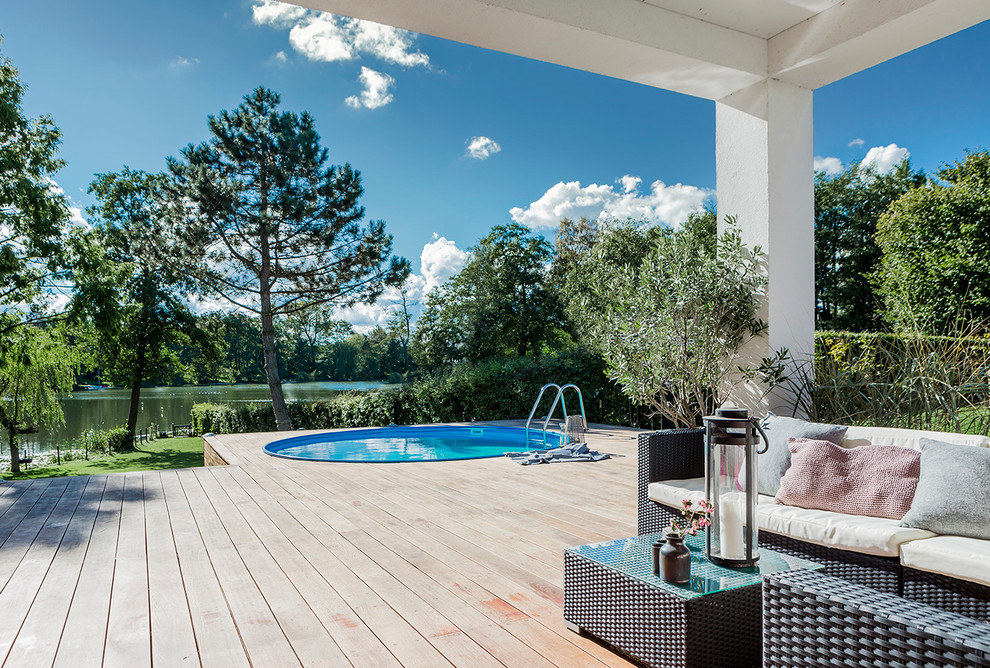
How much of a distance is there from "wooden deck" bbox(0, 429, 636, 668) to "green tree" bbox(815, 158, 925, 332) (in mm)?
13698

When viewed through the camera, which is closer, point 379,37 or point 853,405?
point 853,405

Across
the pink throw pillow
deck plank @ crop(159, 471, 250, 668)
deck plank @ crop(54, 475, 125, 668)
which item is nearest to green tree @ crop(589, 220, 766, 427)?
the pink throw pillow

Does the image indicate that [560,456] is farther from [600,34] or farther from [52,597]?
[52,597]

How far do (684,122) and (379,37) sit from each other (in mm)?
8866

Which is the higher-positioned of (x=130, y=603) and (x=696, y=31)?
Result: (x=696, y=31)

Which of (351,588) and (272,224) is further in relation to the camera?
(272,224)

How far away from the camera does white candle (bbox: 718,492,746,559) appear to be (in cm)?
182

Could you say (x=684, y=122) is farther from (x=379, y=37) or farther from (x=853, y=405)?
(x=853, y=405)

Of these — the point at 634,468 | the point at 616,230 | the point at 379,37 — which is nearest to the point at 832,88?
the point at 616,230

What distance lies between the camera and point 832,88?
55.9 ft

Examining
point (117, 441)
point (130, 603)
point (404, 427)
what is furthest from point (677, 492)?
point (117, 441)

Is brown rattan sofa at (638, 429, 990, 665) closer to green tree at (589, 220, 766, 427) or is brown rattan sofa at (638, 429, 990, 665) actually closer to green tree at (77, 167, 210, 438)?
green tree at (589, 220, 766, 427)

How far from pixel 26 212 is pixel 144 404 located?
9507 millimetres

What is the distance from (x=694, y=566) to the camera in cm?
184
